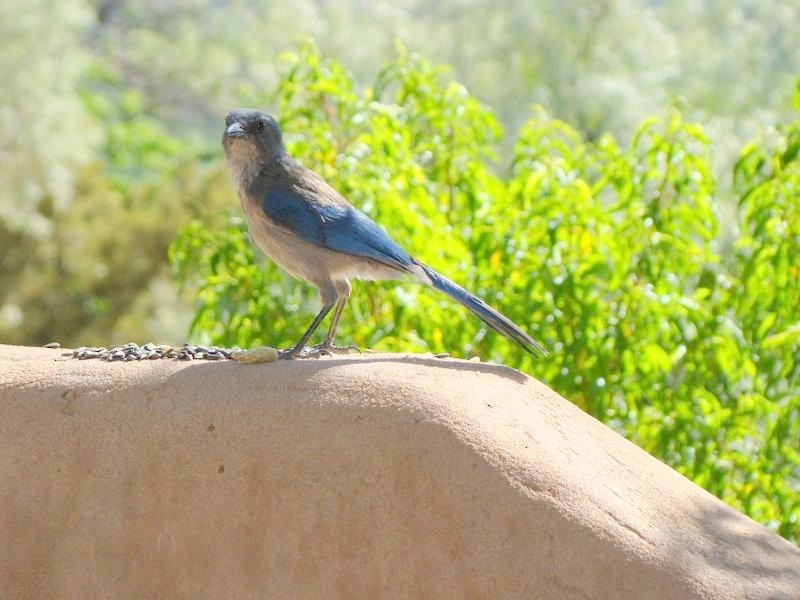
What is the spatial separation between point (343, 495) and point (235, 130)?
1.71 m

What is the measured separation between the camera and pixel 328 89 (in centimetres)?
548

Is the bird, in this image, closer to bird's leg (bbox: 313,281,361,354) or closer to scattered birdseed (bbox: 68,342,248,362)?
bird's leg (bbox: 313,281,361,354)

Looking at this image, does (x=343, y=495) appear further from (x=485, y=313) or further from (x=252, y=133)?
(x=252, y=133)

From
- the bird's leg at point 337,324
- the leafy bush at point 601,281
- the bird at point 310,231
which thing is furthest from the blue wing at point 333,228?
the leafy bush at point 601,281

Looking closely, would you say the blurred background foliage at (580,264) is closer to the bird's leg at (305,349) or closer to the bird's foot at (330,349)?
the bird's foot at (330,349)

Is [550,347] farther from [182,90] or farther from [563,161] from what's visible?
[182,90]

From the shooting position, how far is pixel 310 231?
4.41 metres

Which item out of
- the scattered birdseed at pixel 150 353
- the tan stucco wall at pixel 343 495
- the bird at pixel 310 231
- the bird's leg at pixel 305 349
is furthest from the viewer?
the bird at pixel 310 231

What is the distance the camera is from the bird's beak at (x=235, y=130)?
14.8ft

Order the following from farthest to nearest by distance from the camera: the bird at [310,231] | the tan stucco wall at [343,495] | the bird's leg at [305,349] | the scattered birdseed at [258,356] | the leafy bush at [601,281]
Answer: the leafy bush at [601,281] < the bird at [310,231] < the bird's leg at [305,349] < the scattered birdseed at [258,356] < the tan stucco wall at [343,495]

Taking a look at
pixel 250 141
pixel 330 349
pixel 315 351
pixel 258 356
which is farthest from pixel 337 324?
pixel 258 356

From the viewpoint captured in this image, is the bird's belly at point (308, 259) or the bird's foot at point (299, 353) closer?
the bird's foot at point (299, 353)

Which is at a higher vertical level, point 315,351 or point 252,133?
point 252,133

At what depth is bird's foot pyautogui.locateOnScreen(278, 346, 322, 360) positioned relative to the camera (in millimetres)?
4129
